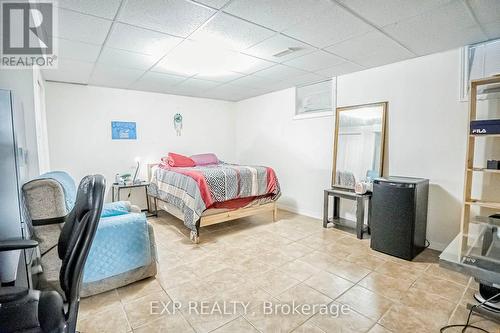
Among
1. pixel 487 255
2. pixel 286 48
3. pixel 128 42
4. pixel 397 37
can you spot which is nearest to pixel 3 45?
pixel 128 42

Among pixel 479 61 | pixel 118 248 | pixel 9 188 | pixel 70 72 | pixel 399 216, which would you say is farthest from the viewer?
pixel 70 72

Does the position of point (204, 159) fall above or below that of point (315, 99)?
below

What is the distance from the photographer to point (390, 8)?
1907 mm

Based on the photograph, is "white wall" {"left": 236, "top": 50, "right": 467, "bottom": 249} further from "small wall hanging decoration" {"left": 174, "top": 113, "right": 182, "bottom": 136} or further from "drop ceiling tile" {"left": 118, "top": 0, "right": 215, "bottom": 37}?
"drop ceiling tile" {"left": 118, "top": 0, "right": 215, "bottom": 37}

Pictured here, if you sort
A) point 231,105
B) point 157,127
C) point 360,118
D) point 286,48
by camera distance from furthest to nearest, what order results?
1. point 231,105
2. point 157,127
3. point 360,118
4. point 286,48

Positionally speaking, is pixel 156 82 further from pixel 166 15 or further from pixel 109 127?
pixel 166 15

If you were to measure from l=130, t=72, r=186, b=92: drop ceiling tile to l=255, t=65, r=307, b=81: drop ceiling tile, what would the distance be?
1.28m

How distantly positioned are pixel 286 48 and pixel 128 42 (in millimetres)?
1648

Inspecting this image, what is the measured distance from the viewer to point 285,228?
12.2ft

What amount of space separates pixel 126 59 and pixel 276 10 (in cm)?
200

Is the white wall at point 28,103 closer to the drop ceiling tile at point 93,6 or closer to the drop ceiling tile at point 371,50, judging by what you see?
the drop ceiling tile at point 93,6

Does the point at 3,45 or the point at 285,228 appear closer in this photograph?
the point at 3,45

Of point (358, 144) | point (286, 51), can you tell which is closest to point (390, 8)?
point (286, 51)

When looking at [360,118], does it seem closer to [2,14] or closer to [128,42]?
[128,42]
